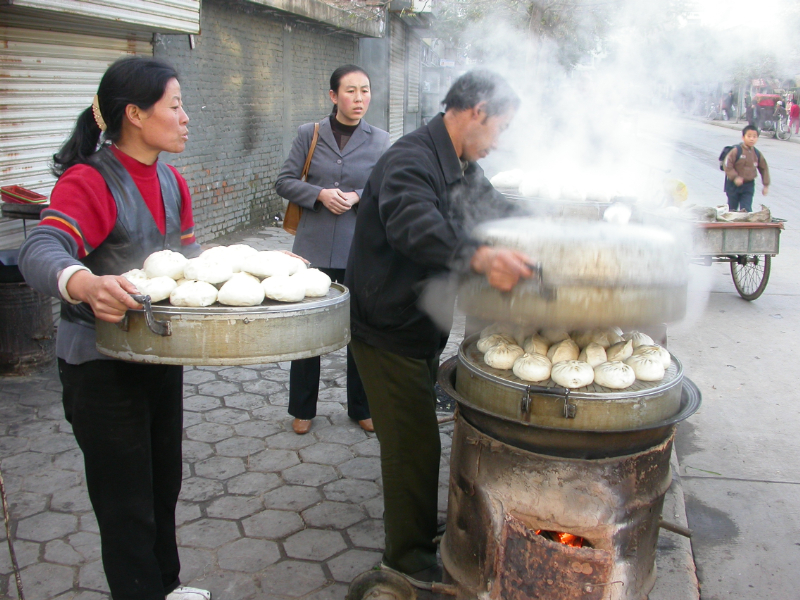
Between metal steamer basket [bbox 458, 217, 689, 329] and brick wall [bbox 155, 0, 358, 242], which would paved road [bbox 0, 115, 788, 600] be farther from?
brick wall [bbox 155, 0, 358, 242]

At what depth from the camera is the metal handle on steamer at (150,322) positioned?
169cm

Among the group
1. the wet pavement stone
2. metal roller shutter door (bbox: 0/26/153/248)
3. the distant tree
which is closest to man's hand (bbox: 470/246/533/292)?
the wet pavement stone

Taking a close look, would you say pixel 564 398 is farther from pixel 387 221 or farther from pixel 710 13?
pixel 710 13

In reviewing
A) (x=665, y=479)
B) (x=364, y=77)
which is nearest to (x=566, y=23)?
(x=364, y=77)

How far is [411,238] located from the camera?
6.81ft

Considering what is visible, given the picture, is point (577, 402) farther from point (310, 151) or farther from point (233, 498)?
point (310, 151)

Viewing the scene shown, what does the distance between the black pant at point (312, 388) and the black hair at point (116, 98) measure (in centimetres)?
192

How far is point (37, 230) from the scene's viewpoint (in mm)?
1809

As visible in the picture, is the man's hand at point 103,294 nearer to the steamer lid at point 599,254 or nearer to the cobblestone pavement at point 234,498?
the steamer lid at point 599,254

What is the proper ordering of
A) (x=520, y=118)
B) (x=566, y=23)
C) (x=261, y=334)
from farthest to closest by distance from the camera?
(x=520, y=118), (x=566, y=23), (x=261, y=334)

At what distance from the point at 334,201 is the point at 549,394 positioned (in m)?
2.13

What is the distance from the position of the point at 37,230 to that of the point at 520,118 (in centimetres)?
521

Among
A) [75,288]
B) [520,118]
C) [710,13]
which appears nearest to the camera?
[75,288]

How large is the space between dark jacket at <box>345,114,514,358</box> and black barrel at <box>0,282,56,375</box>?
3153mm
